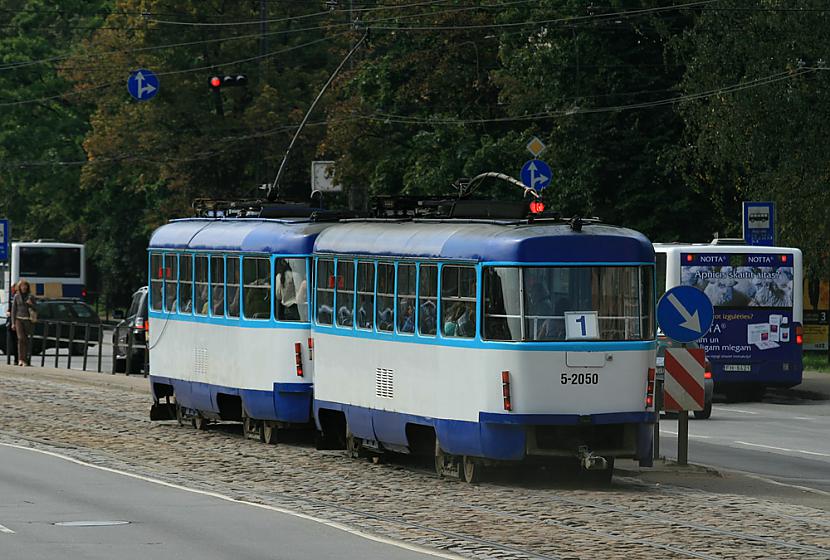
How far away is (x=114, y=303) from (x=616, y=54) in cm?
3699

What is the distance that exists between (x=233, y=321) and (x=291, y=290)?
4.59 ft

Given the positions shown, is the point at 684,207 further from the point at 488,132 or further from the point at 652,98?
the point at 488,132

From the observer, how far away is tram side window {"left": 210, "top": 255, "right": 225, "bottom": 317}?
25008 mm

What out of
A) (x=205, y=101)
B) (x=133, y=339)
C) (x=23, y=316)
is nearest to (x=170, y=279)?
(x=133, y=339)

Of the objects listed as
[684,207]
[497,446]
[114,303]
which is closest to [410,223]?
[497,446]


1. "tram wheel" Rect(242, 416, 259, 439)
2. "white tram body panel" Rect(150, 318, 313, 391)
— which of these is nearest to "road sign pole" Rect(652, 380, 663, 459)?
"white tram body panel" Rect(150, 318, 313, 391)

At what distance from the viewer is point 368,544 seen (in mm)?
13844

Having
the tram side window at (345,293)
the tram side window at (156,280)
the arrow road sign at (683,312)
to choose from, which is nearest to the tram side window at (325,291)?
the tram side window at (345,293)

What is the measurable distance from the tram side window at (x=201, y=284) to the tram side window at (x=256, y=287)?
1.29 meters

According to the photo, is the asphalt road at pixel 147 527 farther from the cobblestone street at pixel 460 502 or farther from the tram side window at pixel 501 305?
the tram side window at pixel 501 305

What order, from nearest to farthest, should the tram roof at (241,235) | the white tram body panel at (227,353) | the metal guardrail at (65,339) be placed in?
the white tram body panel at (227,353) < the tram roof at (241,235) < the metal guardrail at (65,339)

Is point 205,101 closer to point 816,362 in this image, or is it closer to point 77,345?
point 77,345

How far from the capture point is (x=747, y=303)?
3319cm

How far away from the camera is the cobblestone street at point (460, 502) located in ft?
45.7
